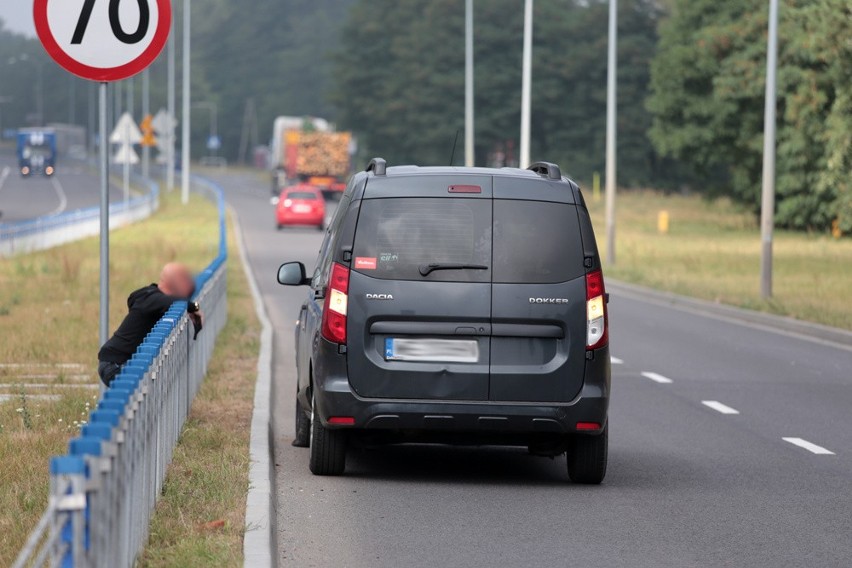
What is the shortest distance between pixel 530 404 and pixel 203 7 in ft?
610

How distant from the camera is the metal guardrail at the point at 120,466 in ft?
15.8

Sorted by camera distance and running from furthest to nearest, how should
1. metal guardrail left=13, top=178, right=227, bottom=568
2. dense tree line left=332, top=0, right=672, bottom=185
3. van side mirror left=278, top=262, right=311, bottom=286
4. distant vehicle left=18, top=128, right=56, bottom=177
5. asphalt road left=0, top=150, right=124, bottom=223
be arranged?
distant vehicle left=18, top=128, right=56, bottom=177 < dense tree line left=332, top=0, right=672, bottom=185 < asphalt road left=0, top=150, right=124, bottom=223 < van side mirror left=278, top=262, right=311, bottom=286 < metal guardrail left=13, top=178, right=227, bottom=568

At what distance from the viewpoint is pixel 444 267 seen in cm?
967

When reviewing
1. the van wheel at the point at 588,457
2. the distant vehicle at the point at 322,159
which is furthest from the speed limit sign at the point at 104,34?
the distant vehicle at the point at 322,159

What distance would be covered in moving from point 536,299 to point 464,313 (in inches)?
15.9

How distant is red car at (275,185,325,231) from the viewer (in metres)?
56.7

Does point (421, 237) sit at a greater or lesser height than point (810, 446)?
greater

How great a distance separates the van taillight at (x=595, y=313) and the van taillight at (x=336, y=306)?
1342mm

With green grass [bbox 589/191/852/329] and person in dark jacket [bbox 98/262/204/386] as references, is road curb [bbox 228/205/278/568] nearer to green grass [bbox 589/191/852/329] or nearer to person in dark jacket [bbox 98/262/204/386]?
person in dark jacket [bbox 98/262/204/386]

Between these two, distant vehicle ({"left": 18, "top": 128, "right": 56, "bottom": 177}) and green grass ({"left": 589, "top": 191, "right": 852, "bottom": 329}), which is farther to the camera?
distant vehicle ({"left": 18, "top": 128, "right": 56, "bottom": 177})

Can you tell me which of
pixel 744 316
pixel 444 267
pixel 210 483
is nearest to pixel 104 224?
pixel 210 483

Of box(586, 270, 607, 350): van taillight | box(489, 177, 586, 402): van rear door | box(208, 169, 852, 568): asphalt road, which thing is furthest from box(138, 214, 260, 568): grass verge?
box(586, 270, 607, 350): van taillight

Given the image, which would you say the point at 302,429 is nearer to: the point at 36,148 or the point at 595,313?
the point at 595,313

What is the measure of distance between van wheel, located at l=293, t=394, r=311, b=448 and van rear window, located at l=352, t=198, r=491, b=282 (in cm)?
189
